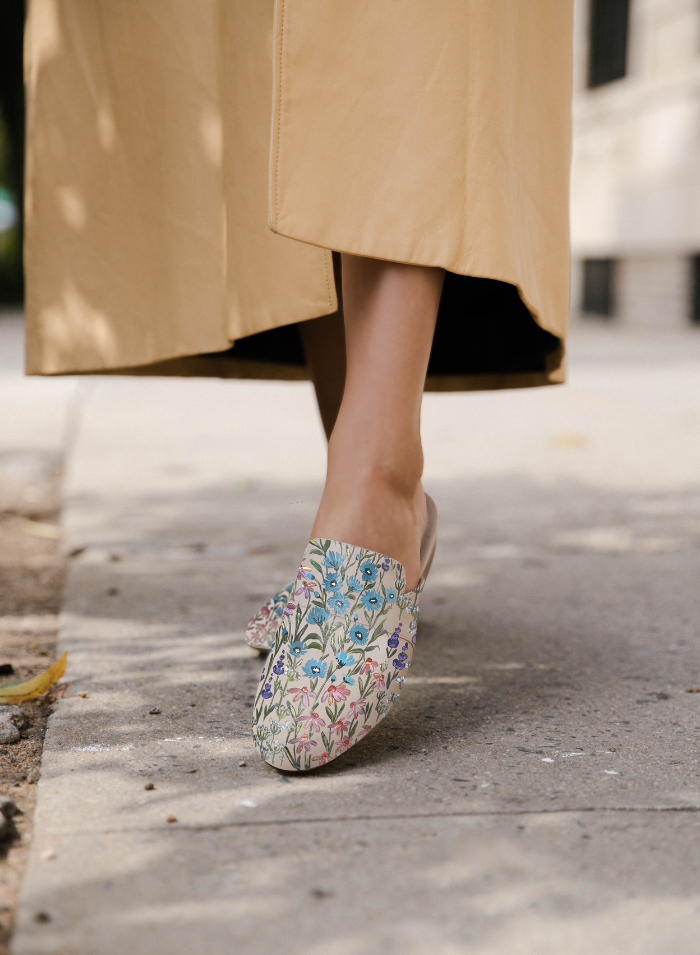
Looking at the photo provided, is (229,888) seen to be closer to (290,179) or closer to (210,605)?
(290,179)

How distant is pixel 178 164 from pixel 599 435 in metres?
2.94

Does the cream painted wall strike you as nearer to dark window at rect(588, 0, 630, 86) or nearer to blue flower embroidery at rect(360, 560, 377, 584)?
dark window at rect(588, 0, 630, 86)

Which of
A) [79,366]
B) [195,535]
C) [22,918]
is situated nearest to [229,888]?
[22,918]

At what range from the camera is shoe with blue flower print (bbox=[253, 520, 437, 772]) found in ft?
4.03

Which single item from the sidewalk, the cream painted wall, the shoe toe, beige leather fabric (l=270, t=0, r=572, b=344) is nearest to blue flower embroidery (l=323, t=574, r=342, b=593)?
the shoe toe

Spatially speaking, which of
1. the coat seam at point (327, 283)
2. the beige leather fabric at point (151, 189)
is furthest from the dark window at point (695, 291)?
the coat seam at point (327, 283)

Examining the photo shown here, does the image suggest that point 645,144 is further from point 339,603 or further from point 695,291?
point 339,603

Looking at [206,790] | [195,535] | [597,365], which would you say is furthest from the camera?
[597,365]

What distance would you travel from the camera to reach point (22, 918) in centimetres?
92

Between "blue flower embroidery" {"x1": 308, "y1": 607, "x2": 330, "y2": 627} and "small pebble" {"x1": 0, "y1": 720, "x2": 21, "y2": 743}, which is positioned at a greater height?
"blue flower embroidery" {"x1": 308, "y1": 607, "x2": 330, "y2": 627}

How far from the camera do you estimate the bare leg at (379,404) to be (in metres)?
1.30

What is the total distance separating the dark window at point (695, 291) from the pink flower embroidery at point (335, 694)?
938 centimetres

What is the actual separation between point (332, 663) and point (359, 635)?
0.05 m

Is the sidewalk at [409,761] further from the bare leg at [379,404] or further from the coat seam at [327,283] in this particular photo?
the coat seam at [327,283]
